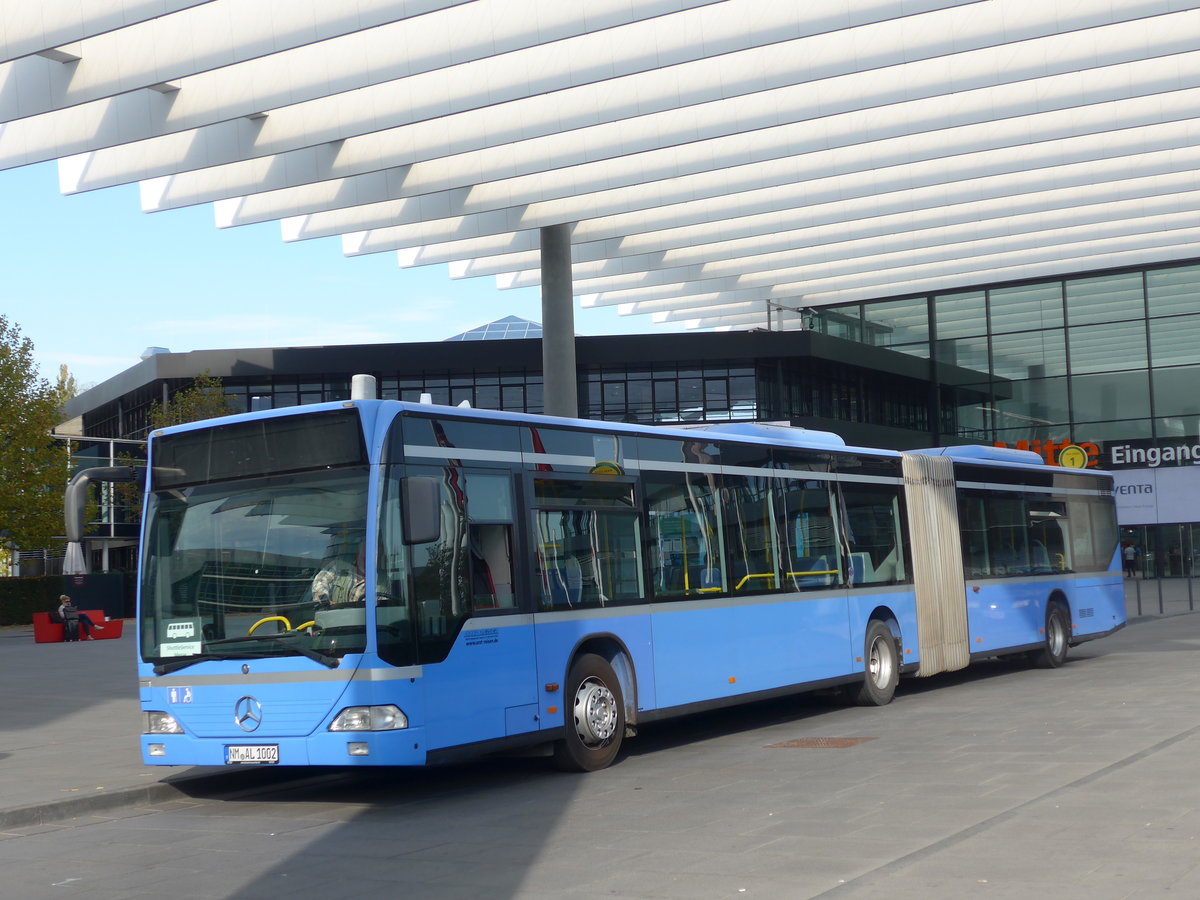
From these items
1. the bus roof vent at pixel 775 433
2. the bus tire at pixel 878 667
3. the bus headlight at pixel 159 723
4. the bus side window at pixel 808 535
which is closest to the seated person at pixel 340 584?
the bus headlight at pixel 159 723

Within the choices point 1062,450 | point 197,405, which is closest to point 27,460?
point 197,405

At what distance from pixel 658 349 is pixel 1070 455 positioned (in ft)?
44.3

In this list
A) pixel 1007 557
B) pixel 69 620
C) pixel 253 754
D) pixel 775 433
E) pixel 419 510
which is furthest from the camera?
pixel 69 620

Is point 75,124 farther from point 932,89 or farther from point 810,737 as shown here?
point 810,737

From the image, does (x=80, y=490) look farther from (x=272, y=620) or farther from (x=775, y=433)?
(x=775, y=433)

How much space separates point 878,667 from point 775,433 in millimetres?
3151

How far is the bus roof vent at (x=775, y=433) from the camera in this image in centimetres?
1395

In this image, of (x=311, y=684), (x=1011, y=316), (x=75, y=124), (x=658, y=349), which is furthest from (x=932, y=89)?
(x=1011, y=316)

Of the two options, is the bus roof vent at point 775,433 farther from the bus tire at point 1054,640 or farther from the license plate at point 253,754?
the bus tire at point 1054,640

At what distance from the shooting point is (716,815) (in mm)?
8742

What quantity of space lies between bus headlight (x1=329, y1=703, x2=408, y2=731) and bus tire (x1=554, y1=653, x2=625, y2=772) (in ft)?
5.97

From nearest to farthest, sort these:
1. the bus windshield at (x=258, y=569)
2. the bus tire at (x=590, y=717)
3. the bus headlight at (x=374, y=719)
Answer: the bus headlight at (x=374, y=719) < the bus windshield at (x=258, y=569) < the bus tire at (x=590, y=717)

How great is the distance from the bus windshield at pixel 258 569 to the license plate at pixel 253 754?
643 millimetres

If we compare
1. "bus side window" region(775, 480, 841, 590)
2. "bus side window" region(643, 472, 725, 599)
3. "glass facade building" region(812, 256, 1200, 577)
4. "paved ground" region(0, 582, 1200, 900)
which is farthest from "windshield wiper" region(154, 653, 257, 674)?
"glass facade building" region(812, 256, 1200, 577)
